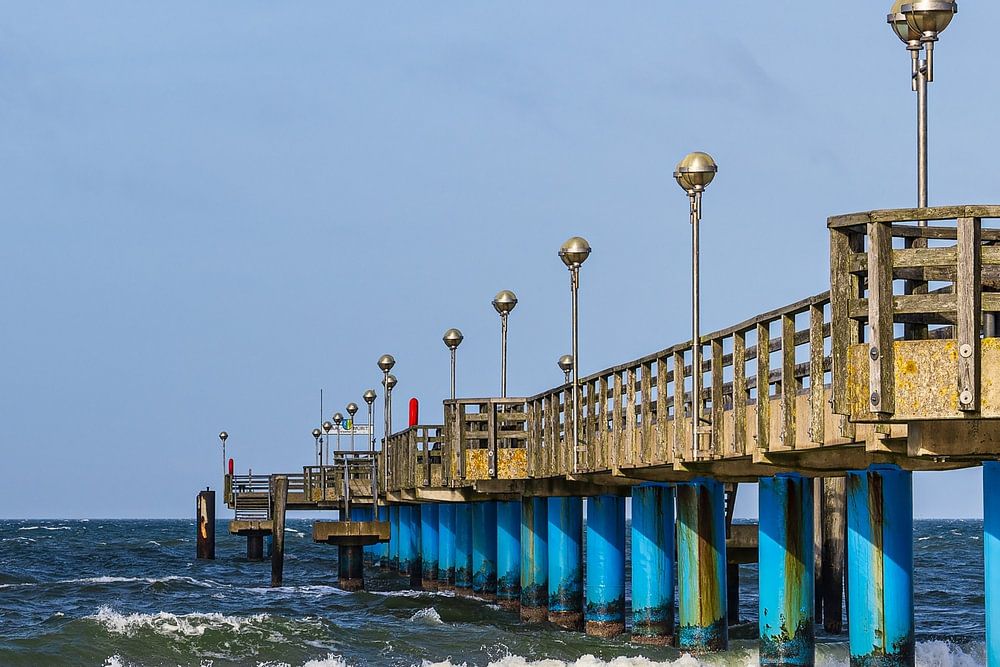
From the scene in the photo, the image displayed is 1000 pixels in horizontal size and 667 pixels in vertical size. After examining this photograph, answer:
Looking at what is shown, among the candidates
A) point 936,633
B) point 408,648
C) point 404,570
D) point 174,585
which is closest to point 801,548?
point 408,648

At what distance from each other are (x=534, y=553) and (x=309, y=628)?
4.53 metres

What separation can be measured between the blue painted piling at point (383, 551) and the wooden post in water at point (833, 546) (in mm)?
28949

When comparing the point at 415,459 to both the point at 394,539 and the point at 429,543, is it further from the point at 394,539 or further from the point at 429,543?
the point at 394,539

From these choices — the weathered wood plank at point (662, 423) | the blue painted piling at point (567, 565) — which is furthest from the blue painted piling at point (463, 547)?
Result: the weathered wood plank at point (662, 423)

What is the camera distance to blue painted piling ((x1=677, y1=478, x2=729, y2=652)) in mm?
22781

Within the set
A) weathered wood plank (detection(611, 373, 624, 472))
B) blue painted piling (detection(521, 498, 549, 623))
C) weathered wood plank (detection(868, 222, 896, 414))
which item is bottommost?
blue painted piling (detection(521, 498, 549, 623))

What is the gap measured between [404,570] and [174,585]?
328 inches

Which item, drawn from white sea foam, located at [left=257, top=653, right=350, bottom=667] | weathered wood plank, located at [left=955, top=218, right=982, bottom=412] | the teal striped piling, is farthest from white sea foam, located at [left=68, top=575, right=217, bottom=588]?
weathered wood plank, located at [left=955, top=218, right=982, bottom=412]

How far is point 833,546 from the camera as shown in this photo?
3250cm

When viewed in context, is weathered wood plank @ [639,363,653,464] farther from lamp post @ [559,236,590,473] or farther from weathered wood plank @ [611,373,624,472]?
lamp post @ [559,236,590,473]

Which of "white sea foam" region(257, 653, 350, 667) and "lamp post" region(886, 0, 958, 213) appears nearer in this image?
"lamp post" region(886, 0, 958, 213)

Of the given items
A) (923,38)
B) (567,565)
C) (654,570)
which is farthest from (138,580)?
(923,38)

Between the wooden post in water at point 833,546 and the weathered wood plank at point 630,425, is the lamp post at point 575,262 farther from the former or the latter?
the wooden post in water at point 833,546

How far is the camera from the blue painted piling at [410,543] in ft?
153
